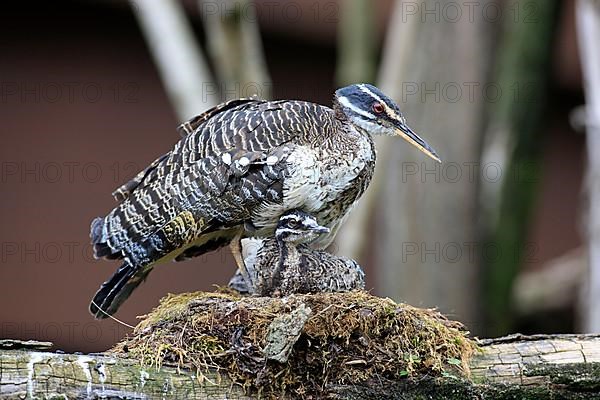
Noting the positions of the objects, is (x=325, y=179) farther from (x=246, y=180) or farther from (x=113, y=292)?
(x=113, y=292)

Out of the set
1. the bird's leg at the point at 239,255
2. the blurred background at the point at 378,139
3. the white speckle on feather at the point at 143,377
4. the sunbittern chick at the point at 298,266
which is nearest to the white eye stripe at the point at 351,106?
the sunbittern chick at the point at 298,266

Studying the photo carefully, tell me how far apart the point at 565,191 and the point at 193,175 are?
734cm

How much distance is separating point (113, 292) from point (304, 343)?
4.51 ft

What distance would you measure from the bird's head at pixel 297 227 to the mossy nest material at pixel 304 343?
500 millimetres

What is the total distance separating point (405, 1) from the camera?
26.8 feet

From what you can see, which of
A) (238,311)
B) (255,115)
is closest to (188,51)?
(255,115)

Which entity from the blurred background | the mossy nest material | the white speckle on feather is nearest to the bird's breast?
the mossy nest material

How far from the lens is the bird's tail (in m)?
5.13

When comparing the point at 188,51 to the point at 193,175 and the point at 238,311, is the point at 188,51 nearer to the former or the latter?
the point at 193,175

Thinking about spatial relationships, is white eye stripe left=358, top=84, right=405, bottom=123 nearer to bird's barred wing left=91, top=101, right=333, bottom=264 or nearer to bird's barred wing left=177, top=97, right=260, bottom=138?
bird's barred wing left=91, top=101, right=333, bottom=264

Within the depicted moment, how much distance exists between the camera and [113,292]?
5148mm

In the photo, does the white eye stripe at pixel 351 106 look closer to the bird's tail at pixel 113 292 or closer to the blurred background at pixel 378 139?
the bird's tail at pixel 113 292

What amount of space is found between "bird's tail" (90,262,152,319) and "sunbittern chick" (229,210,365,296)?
659 millimetres

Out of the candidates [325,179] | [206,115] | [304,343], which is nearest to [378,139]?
[206,115]
